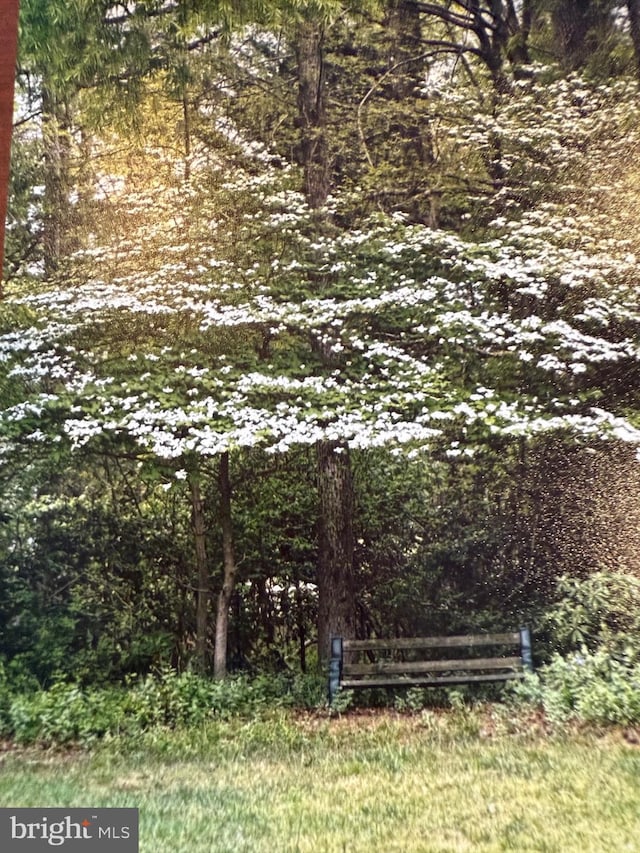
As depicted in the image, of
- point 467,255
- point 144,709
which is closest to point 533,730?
point 144,709

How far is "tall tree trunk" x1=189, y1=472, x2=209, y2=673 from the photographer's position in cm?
261

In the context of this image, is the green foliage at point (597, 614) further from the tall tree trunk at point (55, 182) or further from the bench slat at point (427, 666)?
the tall tree trunk at point (55, 182)

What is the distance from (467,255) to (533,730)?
1660mm

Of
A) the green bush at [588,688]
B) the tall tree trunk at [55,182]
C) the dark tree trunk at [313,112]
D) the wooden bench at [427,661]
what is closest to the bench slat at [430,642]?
the wooden bench at [427,661]

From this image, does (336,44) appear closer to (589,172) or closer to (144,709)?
(589,172)

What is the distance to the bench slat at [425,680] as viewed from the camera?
2439 millimetres

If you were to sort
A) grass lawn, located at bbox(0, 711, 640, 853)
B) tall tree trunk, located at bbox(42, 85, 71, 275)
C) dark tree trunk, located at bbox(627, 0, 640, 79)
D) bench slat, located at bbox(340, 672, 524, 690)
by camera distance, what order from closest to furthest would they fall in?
grass lawn, located at bbox(0, 711, 640, 853), bench slat, located at bbox(340, 672, 524, 690), dark tree trunk, located at bbox(627, 0, 640, 79), tall tree trunk, located at bbox(42, 85, 71, 275)

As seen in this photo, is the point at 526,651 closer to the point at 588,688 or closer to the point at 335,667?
the point at 588,688

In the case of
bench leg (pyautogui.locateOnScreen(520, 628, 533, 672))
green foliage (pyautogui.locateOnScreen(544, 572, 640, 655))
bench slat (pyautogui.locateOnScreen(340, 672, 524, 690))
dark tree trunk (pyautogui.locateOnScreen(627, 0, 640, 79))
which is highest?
dark tree trunk (pyautogui.locateOnScreen(627, 0, 640, 79))

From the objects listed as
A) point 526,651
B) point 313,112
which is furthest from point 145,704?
point 313,112

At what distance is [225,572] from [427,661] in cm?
77

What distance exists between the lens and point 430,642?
251cm

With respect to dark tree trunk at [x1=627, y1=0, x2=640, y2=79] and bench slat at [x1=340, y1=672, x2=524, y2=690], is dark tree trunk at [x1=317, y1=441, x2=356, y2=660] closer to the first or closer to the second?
bench slat at [x1=340, y1=672, x2=524, y2=690]

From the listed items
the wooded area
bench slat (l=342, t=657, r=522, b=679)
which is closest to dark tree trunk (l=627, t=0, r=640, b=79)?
the wooded area
